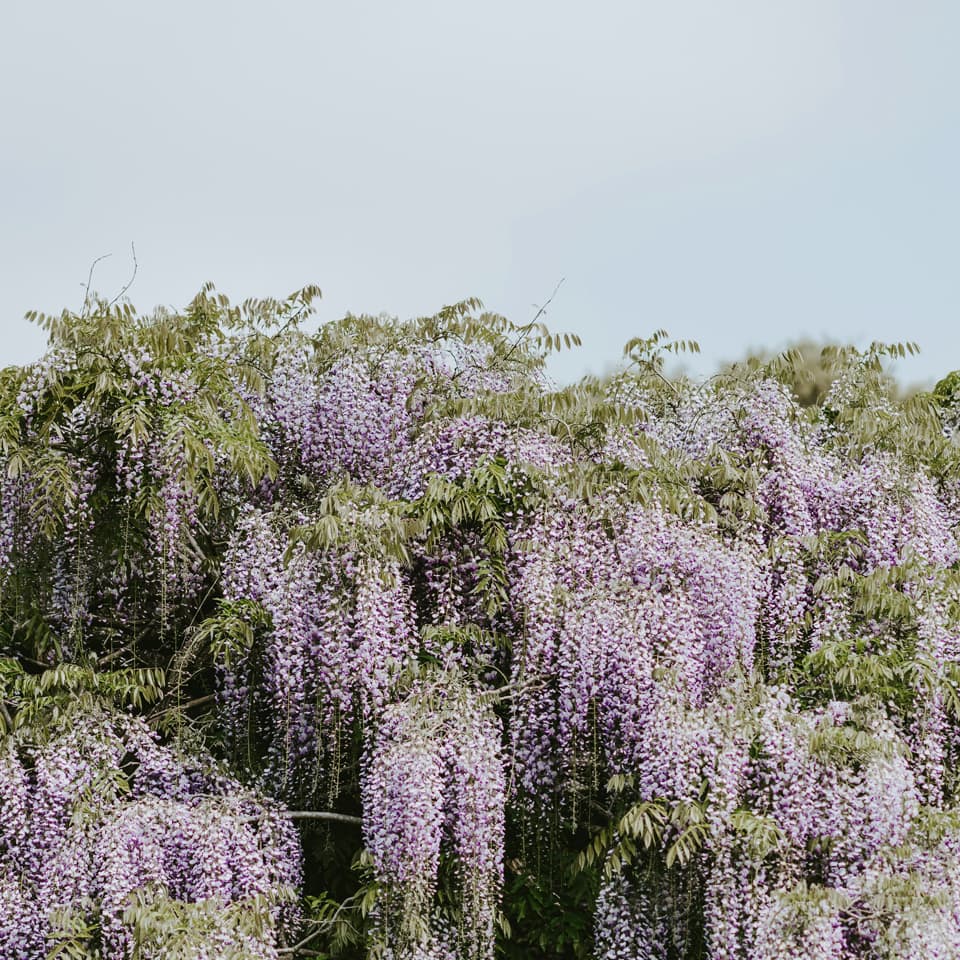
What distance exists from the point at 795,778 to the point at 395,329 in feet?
14.9

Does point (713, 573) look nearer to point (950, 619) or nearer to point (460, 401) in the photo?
point (950, 619)

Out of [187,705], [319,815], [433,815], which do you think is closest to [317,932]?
[319,815]

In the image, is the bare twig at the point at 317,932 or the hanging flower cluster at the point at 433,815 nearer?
the hanging flower cluster at the point at 433,815

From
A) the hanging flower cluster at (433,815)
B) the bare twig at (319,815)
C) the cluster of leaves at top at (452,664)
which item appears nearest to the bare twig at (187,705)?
the cluster of leaves at top at (452,664)

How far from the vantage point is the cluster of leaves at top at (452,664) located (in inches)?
306

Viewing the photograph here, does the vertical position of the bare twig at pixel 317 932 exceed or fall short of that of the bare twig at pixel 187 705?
it falls short

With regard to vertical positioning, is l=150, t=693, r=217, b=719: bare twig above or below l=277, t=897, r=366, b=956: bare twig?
above

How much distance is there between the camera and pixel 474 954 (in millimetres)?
8031

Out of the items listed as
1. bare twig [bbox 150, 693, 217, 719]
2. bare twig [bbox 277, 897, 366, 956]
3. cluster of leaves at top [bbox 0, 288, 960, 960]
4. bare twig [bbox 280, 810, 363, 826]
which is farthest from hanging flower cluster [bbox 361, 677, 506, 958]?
bare twig [bbox 150, 693, 217, 719]

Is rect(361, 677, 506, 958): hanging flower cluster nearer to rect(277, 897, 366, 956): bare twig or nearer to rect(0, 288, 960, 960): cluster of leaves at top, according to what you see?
rect(0, 288, 960, 960): cluster of leaves at top

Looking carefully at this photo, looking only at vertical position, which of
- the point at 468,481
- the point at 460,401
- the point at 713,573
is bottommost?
the point at 713,573

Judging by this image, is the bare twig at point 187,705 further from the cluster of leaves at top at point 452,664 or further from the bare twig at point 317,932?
the bare twig at point 317,932

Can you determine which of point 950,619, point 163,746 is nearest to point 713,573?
point 950,619

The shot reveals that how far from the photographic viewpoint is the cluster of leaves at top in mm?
7773
